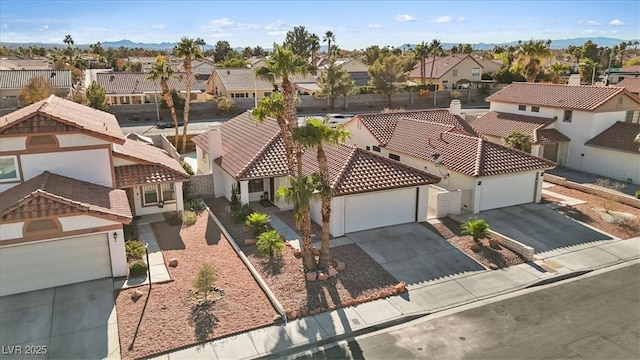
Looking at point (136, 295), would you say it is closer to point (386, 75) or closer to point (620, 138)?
point (620, 138)

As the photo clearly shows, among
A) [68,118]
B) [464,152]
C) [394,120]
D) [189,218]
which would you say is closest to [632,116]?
[464,152]

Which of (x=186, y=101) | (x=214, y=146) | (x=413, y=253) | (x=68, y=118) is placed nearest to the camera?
(x=68, y=118)

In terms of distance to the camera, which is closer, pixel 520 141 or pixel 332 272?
pixel 332 272

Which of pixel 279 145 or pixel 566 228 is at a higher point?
pixel 279 145

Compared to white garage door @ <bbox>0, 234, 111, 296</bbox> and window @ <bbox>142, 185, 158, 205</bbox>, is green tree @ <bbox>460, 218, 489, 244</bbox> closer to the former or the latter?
white garage door @ <bbox>0, 234, 111, 296</bbox>

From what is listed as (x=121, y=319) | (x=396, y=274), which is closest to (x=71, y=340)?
(x=121, y=319)

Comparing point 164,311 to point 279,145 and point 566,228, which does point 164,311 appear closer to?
point 279,145

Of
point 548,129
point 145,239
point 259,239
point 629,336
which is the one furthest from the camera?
point 548,129
